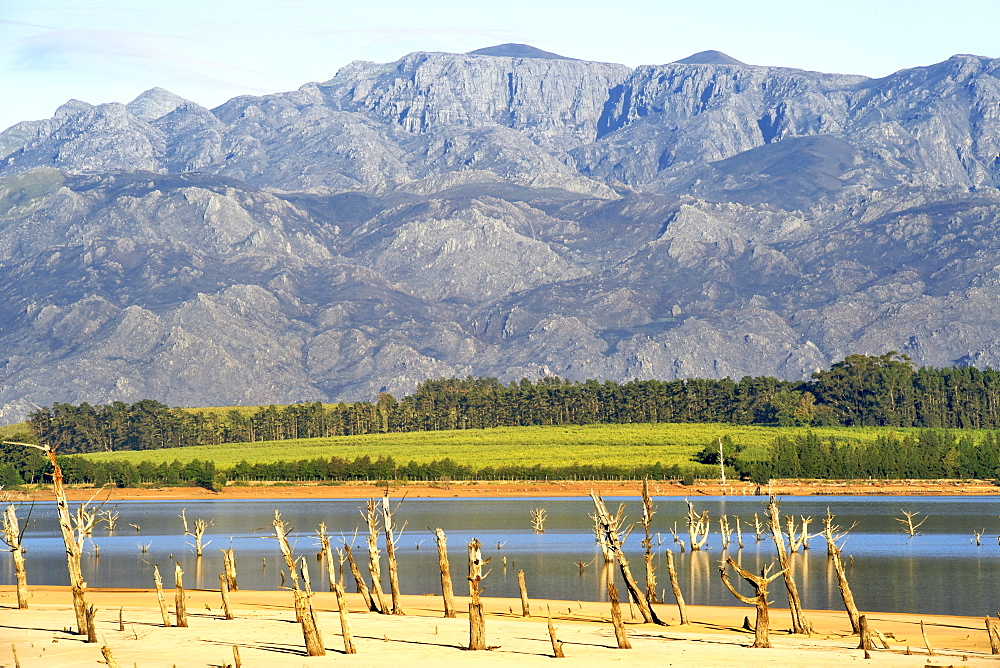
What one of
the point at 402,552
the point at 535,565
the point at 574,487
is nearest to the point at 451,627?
the point at 535,565

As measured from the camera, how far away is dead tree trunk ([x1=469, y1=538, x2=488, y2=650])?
153ft

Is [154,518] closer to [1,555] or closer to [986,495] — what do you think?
[1,555]

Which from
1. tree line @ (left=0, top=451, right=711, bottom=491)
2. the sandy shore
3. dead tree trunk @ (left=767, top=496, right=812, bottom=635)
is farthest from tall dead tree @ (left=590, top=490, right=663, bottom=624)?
tree line @ (left=0, top=451, right=711, bottom=491)

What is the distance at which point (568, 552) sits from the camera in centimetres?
9694

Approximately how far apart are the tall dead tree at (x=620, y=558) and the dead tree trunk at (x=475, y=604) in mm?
6585

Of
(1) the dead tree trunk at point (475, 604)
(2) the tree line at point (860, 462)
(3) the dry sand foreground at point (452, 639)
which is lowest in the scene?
(2) the tree line at point (860, 462)

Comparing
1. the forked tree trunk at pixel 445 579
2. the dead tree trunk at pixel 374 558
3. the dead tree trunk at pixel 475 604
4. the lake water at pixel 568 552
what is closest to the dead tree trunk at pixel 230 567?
the lake water at pixel 568 552

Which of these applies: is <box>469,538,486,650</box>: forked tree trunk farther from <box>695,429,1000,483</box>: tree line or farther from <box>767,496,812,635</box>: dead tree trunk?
<box>695,429,1000,483</box>: tree line

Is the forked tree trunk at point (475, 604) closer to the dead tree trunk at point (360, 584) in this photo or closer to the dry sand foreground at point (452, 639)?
the dry sand foreground at point (452, 639)

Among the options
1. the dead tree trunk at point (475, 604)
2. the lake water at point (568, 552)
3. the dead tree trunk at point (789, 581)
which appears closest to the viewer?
the dead tree trunk at point (475, 604)

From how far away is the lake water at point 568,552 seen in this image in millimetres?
73812

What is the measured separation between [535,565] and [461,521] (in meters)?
46.7

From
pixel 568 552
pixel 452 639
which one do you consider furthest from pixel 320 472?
pixel 452 639

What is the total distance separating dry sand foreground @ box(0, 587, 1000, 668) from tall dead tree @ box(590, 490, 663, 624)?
795 mm
